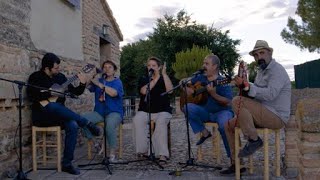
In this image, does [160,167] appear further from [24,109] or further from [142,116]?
[24,109]

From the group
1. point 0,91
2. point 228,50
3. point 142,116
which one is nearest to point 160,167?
point 142,116

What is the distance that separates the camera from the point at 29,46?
5.18 m

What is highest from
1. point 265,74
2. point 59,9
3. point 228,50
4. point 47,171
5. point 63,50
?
point 228,50

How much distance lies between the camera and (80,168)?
499 centimetres

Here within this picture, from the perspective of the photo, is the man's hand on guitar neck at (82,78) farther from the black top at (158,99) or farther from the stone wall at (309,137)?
the stone wall at (309,137)

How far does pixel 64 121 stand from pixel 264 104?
2.30m

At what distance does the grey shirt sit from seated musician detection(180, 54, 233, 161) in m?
0.72

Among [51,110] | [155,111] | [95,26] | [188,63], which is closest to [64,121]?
[51,110]

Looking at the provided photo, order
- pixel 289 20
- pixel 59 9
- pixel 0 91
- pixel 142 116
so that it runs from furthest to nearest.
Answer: pixel 289 20, pixel 59 9, pixel 142 116, pixel 0 91

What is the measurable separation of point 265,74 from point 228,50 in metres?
17.6

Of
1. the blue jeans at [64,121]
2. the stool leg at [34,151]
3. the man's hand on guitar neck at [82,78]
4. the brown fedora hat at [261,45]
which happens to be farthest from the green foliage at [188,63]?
the brown fedora hat at [261,45]

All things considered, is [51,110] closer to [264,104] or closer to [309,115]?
[264,104]

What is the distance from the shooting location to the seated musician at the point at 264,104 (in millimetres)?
4012

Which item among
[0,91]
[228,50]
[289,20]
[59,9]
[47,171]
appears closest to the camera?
[0,91]
